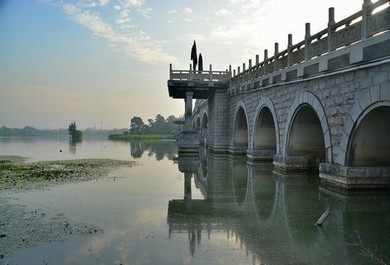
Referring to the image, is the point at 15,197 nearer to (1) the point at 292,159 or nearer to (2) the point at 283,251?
(2) the point at 283,251

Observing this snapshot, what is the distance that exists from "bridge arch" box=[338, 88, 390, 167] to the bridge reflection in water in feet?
3.71

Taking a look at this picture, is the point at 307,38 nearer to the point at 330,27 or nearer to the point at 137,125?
the point at 330,27

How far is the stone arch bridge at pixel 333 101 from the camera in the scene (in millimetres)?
10625

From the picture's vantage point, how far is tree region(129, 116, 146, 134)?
113125 mm

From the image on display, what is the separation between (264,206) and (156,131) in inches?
4123

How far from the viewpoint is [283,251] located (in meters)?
6.56

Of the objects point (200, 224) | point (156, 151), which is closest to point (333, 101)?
point (200, 224)

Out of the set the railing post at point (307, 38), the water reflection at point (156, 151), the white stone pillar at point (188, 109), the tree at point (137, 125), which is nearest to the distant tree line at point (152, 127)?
the tree at point (137, 125)

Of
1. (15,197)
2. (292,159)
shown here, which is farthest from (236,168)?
(15,197)

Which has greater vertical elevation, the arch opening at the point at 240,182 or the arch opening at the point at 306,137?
the arch opening at the point at 306,137

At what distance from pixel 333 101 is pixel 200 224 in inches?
282

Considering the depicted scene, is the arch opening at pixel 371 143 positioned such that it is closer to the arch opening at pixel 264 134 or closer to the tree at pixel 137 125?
the arch opening at pixel 264 134

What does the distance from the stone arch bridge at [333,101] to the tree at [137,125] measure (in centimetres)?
9140

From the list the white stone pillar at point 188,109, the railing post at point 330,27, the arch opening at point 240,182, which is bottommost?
the arch opening at point 240,182
